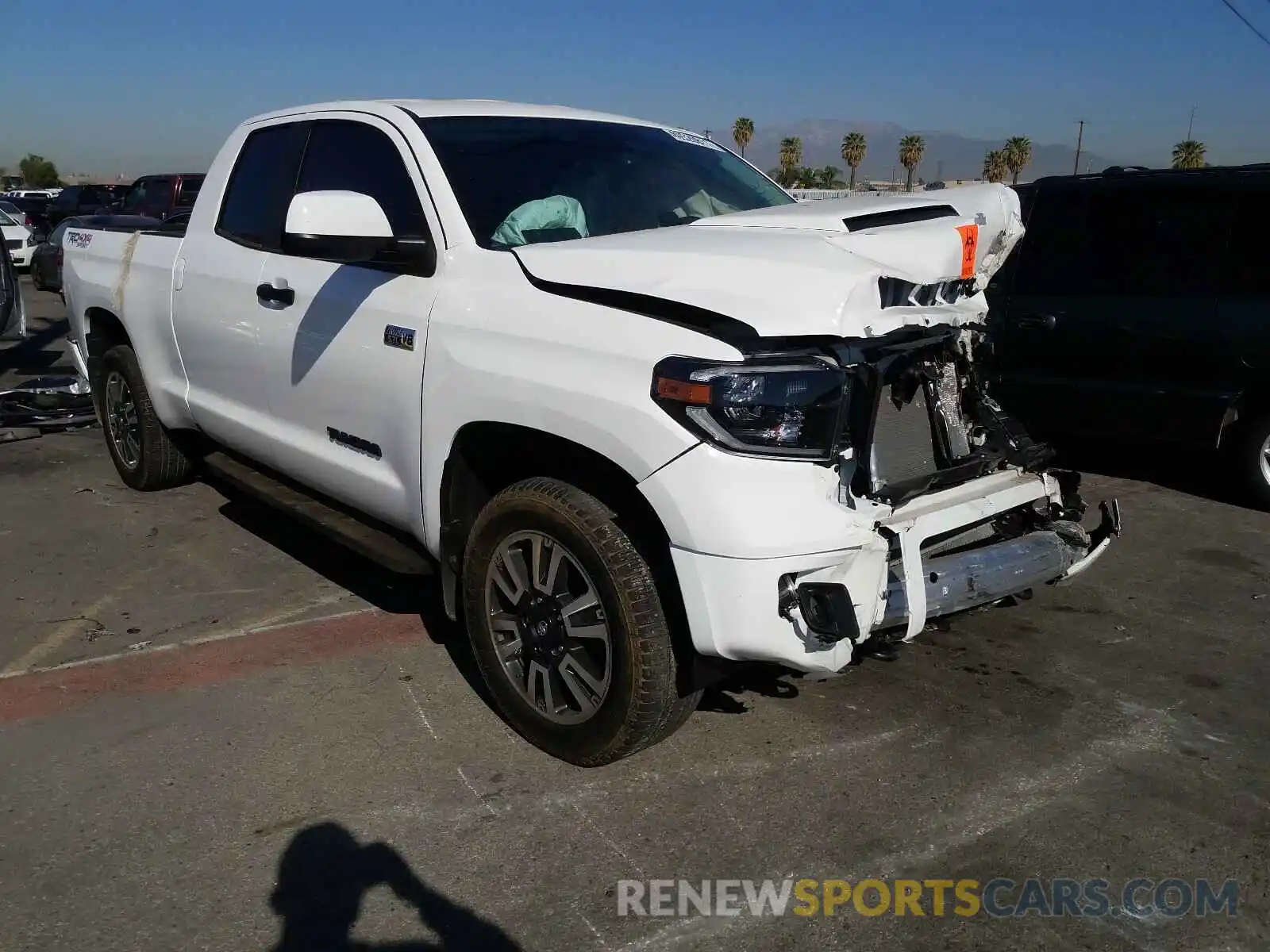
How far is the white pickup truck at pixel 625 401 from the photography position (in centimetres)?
278

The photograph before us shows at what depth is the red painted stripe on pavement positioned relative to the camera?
12.6 ft

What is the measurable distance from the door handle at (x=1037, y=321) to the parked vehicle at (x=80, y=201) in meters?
26.9

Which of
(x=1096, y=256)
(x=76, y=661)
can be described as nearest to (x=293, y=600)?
(x=76, y=661)

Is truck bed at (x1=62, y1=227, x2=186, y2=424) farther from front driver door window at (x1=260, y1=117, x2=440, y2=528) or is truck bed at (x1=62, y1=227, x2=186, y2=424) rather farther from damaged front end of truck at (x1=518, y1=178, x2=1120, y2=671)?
damaged front end of truck at (x1=518, y1=178, x2=1120, y2=671)

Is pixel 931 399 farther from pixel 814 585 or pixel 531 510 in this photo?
pixel 531 510

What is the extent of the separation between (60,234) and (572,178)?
968 centimetres

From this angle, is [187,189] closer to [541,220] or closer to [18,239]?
[18,239]

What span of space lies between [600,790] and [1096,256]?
4.98m

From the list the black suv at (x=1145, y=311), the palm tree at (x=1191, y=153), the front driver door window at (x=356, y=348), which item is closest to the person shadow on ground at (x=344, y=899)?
the front driver door window at (x=356, y=348)

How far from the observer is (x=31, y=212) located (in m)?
31.1

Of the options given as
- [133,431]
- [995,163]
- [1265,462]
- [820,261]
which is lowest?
[1265,462]

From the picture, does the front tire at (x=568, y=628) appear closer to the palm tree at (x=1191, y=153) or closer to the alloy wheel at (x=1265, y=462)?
the alloy wheel at (x=1265, y=462)

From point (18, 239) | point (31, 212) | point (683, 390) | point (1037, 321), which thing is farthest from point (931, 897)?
point (31, 212)

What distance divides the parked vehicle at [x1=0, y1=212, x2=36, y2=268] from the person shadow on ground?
2174 cm
